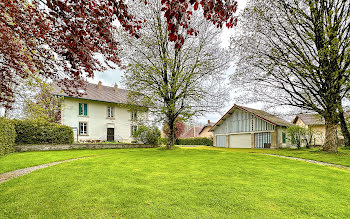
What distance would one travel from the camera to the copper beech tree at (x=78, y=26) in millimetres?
2906

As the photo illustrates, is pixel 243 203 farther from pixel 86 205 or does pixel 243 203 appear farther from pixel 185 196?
pixel 86 205


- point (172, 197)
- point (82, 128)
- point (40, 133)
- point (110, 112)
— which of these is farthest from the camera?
point (110, 112)

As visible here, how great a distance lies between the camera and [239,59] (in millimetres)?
15625

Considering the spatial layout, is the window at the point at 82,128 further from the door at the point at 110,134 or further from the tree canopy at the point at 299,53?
the tree canopy at the point at 299,53

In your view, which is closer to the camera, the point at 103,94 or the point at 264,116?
the point at 264,116

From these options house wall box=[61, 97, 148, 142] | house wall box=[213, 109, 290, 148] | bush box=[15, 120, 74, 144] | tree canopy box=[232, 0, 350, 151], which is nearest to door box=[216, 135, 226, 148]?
house wall box=[213, 109, 290, 148]

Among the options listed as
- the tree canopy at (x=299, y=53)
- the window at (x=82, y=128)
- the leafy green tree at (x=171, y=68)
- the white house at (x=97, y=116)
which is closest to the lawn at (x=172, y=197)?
the leafy green tree at (x=171, y=68)

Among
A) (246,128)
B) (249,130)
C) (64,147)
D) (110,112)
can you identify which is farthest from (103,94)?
A: (249,130)

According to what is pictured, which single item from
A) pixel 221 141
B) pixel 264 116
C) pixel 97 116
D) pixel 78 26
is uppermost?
pixel 78 26

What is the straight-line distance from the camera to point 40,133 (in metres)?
13.8

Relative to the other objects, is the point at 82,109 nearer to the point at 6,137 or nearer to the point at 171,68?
the point at 6,137

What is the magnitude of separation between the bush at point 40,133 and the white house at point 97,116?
686 centimetres

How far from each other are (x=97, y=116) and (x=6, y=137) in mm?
14016

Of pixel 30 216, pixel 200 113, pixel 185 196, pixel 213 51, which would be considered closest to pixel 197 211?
pixel 185 196
